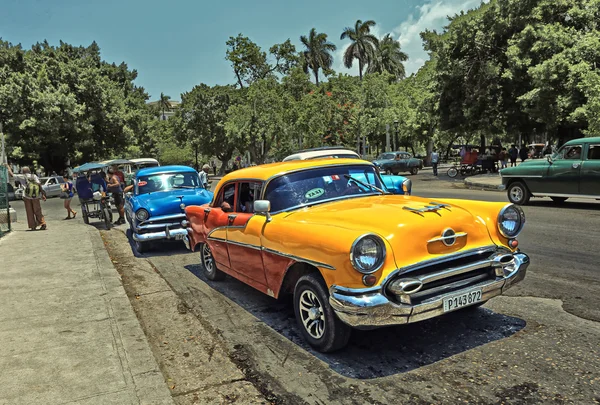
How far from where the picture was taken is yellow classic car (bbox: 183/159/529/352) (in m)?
3.50

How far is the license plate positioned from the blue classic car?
5.85 meters

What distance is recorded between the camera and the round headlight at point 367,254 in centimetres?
347

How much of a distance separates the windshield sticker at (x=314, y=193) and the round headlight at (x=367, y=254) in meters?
1.49

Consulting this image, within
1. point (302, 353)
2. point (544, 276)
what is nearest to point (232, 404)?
point (302, 353)

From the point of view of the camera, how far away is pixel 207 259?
267 inches

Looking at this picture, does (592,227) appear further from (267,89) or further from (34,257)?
(267,89)

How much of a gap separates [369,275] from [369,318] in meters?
0.32

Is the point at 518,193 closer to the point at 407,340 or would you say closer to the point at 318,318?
the point at 407,340

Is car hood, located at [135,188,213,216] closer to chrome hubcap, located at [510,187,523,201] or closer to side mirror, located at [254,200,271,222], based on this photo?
side mirror, located at [254,200,271,222]

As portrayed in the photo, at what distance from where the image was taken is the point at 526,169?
42.0 feet

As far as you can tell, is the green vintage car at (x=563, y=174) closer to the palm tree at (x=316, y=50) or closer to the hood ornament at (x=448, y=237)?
the hood ornament at (x=448, y=237)

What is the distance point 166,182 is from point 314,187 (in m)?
6.25

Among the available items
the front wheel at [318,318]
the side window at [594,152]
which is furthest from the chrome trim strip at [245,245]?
the side window at [594,152]

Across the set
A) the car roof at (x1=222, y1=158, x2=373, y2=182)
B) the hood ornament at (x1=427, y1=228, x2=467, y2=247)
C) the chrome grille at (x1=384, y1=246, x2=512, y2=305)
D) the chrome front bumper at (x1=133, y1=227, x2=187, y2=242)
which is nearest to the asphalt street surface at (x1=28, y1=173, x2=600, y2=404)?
the chrome grille at (x1=384, y1=246, x2=512, y2=305)
